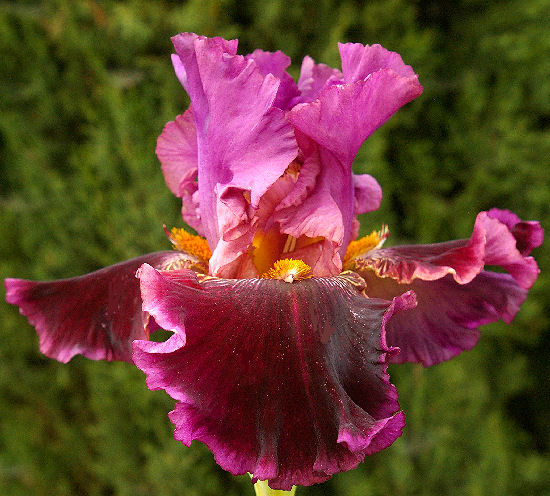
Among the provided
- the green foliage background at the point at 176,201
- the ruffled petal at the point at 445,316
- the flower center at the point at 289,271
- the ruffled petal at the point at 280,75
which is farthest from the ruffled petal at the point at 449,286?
the green foliage background at the point at 176,201

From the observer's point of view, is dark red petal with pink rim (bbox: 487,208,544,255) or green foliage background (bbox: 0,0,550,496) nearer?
dark red petal with pink rim (bbox: 487,208,544,255)

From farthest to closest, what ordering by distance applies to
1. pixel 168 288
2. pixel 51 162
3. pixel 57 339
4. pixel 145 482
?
pixel 51 162
pixel 145 482
pixel 57 339
pixel 168 288

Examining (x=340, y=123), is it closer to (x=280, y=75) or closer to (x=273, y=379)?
(x=280, y=75)

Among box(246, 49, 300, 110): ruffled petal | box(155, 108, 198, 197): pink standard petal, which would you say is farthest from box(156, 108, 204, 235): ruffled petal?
box(246, 49, 300, 110): ruffled petal

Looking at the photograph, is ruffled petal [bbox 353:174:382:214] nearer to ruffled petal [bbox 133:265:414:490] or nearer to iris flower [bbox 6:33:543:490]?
iris flower [bbox 6:33:543:490]

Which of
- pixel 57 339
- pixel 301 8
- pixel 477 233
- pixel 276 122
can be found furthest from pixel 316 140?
pixel 301 8

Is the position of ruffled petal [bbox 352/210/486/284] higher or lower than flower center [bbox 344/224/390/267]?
higher

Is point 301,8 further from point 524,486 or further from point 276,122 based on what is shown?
point 524,486
